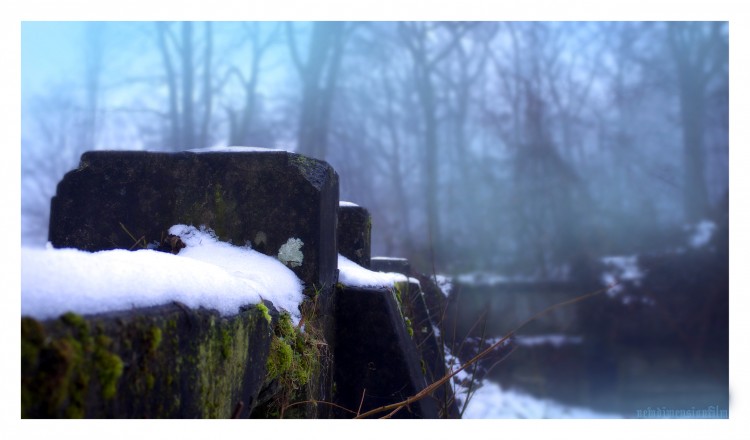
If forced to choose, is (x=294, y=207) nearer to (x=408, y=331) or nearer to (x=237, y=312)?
(x=237, y=312)

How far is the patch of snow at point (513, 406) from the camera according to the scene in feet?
24.9

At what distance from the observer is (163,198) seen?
314cm

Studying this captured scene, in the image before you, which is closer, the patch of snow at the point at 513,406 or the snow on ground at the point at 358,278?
the snow on ground at the point at 358,278

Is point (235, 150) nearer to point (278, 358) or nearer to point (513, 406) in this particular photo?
point (278, 358)

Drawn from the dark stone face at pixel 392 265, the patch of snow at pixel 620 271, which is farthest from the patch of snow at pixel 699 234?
the dark stone face at pixel 392 265

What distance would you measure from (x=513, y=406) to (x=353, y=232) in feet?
19.1

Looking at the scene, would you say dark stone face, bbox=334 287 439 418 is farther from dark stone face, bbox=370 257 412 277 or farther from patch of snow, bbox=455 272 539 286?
patch of snow, bbox=455 272 539 286

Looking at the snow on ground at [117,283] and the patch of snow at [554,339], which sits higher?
the snow on ground at [117,283]

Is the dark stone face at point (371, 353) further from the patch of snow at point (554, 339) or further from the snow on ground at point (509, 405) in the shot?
the patch of snow at point (554, 339)

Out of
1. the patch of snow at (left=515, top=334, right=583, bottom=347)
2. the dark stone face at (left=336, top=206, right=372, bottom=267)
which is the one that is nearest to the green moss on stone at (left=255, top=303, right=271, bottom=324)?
the dark stone face at (left=336, top=206, right=372, bottom=267)

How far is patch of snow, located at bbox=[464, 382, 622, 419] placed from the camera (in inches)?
298

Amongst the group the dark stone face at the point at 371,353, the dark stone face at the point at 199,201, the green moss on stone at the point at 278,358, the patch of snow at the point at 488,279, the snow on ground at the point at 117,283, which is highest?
the dark stone face at the point at 199,201

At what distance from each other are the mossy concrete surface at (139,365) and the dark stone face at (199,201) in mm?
1259

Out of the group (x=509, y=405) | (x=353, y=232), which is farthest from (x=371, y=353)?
(x=509, y=405)
